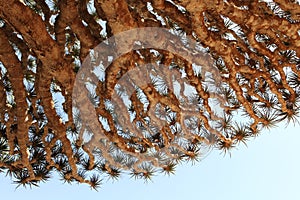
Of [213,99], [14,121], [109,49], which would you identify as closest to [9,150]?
[14,121]

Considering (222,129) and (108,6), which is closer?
(108,6)

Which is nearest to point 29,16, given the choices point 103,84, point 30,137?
point 103,84

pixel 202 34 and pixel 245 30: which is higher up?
pixel 245 30

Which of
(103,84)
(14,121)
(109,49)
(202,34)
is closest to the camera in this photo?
(202,34)

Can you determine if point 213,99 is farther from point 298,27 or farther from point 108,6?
point 108,6

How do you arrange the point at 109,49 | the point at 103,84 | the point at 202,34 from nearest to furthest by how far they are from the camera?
1. the point at 202,34
2. the point at 109,49
3. the point at 103,84

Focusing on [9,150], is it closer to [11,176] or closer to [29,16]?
[11,176]

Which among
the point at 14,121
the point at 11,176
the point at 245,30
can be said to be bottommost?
the point at 11,176
